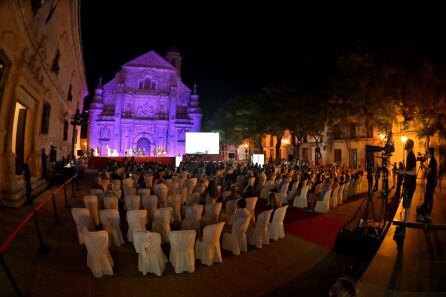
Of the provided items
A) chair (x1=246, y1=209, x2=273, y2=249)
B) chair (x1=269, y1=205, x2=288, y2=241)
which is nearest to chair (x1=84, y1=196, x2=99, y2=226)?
chair (x1=246, y1=209, x2=273, y2=249)

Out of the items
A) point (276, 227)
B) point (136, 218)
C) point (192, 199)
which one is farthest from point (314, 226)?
point (136, 218)

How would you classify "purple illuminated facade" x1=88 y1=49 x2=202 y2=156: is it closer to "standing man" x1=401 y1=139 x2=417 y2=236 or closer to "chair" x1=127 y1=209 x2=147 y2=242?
"chair" x1=127 y1=209 x2=147 y2=242

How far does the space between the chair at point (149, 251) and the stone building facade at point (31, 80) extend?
21.2 ft

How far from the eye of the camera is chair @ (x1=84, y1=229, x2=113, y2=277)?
4.94 meters

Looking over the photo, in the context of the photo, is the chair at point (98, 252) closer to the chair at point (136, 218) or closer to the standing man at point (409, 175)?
the chair at point (136, 218)

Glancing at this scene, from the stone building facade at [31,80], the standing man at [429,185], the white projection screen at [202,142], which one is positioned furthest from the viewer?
the white projection screen at [202,142]

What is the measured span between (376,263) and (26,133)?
47.2 feet

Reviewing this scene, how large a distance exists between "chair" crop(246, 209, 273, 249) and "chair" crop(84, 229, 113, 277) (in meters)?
3.36

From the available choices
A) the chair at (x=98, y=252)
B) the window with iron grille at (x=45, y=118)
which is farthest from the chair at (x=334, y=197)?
the window with iron grille at (x=45, y=118)

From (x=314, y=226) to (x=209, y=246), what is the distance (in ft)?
14.1

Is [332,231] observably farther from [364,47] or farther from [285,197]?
[364,47]

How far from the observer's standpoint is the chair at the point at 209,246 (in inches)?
213

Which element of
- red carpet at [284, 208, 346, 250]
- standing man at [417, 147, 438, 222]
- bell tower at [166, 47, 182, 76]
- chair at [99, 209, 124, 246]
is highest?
bell tower at [166, 47, 182, 76]

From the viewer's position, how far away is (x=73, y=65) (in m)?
21.9
